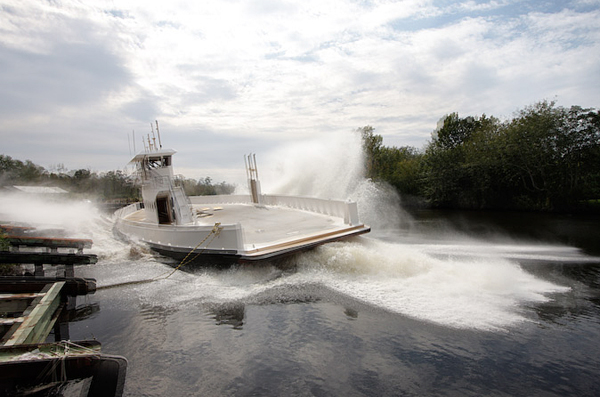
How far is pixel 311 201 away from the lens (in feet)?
58.7

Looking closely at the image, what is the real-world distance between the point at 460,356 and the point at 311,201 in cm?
1243

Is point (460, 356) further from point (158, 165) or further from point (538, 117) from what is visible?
point (538, 117)

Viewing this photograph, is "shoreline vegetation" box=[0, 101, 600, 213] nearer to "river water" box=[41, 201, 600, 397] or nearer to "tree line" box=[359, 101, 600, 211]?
"tree line" box=[359, 101, 600, 211]

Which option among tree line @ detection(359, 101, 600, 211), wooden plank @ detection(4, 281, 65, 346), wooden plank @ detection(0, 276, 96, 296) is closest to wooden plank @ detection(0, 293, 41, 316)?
wooden plank @ detection(4, 281, 65, 346)

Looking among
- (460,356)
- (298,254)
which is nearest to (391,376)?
(460,356)

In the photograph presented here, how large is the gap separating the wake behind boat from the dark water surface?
68 cm

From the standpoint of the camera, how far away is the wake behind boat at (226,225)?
1069 centimetres

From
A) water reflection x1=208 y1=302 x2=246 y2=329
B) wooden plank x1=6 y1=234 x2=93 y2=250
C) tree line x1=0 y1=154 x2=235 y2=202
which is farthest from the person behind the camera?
tree line x1=0 y1=154 x2=235 y2=202

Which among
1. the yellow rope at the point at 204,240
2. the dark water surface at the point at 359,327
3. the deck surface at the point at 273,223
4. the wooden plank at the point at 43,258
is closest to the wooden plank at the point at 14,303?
the dark water surface at the point at 359,327

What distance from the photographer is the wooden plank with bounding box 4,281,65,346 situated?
13.5ft

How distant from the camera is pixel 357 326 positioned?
7254 mm

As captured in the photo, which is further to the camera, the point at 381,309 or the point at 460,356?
the point at 381,309

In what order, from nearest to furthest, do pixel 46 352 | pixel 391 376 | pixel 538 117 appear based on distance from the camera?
1. pixel 46 352
2. pixel 391 376
3. pixel 538 117

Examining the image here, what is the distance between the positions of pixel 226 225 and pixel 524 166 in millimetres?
35748
